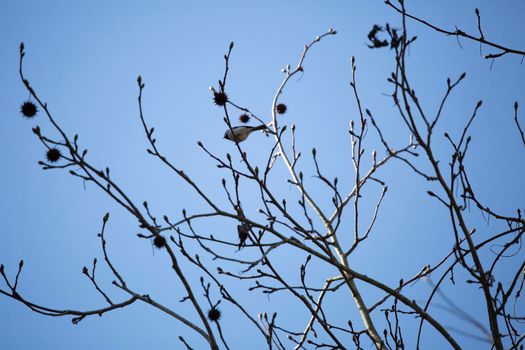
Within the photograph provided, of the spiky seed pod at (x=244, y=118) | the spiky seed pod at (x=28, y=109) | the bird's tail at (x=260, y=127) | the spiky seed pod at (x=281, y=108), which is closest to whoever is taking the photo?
the spiky seed pod at (x=28, y=109)

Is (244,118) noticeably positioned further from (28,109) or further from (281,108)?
(28,109)

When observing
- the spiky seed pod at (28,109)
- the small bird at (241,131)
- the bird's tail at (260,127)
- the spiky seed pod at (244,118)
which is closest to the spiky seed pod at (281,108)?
the spiky seed pod at (244,118)

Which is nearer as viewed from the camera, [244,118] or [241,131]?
[241,131]

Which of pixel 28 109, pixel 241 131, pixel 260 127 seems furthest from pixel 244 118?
pixel 28 109

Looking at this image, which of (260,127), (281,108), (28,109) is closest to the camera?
(28,109)

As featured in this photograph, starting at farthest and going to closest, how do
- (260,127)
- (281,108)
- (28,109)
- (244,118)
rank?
1. (281,108)
2. (244,118)
3. (260,127)
4. (28,109)

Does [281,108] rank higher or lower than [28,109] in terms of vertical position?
higher

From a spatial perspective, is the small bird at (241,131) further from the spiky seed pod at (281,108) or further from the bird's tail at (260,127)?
Answer: the spiky seed pod at (281,108)

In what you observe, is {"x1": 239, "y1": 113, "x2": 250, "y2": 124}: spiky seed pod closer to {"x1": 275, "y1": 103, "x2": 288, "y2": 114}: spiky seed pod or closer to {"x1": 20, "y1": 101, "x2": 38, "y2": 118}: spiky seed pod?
{"x1": 275, "y1": 103, "x2": 288, "y2": 114}: spiky seed pod

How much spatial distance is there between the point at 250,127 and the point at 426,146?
2.00 meters

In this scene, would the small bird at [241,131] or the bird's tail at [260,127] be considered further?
the bird's tail at [260,127]

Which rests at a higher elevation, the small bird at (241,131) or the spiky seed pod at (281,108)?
the spiky seed pod at (281,108)

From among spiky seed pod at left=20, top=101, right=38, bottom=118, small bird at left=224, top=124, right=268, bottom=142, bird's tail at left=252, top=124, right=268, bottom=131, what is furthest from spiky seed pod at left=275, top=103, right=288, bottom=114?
spiky seed pod at left=20, top=101, right=38, bottom=118

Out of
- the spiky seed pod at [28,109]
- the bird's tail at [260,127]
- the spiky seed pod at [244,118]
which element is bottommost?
the spiky seed pod at [28,109]
